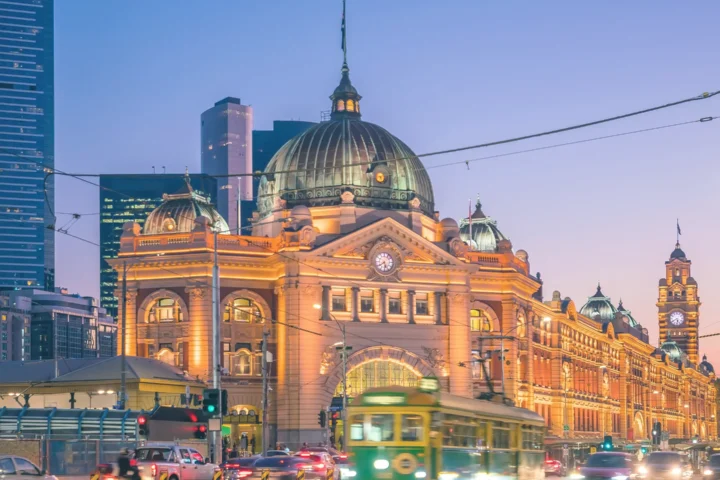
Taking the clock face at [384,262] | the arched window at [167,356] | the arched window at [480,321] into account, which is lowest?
the arched window at [167,356]

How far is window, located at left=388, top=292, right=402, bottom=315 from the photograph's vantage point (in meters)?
114

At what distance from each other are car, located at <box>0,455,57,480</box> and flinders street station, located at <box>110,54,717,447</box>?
189ft

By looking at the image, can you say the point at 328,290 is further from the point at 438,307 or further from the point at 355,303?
the point at 438,307

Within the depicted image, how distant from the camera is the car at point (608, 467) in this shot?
58209 mm

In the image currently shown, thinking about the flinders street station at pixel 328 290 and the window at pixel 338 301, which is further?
the window at pixel 338 301

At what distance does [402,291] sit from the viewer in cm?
11425

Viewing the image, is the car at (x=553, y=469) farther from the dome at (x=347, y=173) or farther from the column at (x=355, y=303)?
the dome at (x=347, y=173)

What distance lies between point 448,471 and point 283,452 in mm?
34869

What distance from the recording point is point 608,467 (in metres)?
59.1

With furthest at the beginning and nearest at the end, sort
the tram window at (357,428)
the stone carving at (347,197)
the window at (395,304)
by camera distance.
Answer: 1. the stone carving at (347,197)
2. the window at (395,304)
3. the tram window at (357,428)

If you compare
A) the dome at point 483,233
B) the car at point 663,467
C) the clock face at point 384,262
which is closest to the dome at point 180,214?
the clock face at point 384,262

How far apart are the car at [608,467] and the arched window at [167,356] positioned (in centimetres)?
5542

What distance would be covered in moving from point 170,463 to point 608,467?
17.9m

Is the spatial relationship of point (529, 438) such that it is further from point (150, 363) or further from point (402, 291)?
point (402, 291)
